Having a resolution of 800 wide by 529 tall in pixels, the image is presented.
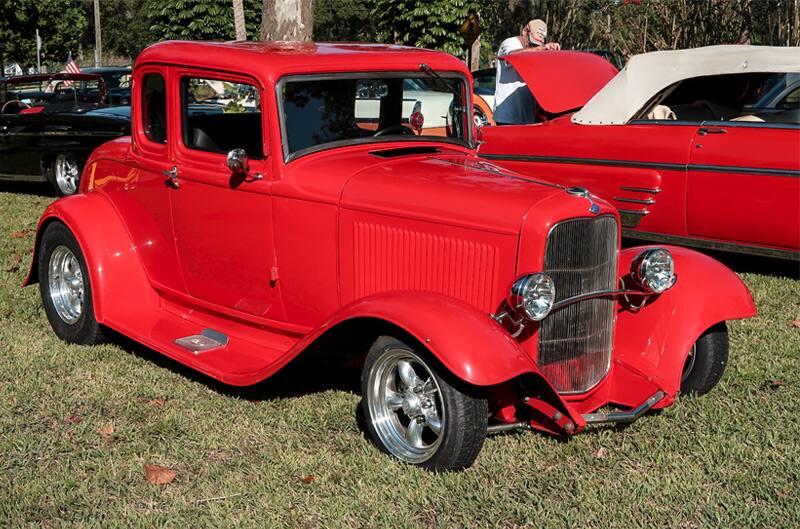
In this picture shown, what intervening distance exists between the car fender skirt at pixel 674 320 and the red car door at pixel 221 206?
1.78 metres

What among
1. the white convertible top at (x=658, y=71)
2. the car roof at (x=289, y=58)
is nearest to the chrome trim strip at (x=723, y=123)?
the white convertible top at (x=658, y=71)

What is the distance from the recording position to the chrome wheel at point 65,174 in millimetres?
11008

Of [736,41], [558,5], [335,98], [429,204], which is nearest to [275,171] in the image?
[335,98]

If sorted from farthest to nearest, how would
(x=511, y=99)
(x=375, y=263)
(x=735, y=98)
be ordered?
(x=511, y=99)
(x=735, y=98)
(x=375, y=263)

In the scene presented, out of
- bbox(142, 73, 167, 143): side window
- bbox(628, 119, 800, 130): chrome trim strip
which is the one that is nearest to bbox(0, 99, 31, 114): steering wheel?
bbox(142, 73, 167, 143): side window

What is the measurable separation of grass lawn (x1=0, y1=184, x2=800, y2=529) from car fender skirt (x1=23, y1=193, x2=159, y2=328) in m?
0.32

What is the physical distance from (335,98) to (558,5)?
1723cm

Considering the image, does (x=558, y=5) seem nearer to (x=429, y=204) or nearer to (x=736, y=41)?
(x=736, y=41)

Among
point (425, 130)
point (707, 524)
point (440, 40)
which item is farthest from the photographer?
point (440, 40)

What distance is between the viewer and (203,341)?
16.5 ft

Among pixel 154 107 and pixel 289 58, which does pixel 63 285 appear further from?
pixel 289 58

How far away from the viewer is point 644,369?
4.45 metres

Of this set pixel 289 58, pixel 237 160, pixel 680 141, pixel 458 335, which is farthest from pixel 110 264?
pixel 680 141

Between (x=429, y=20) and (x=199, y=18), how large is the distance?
1476 centimetres
